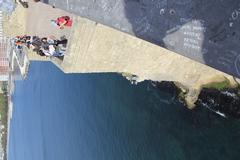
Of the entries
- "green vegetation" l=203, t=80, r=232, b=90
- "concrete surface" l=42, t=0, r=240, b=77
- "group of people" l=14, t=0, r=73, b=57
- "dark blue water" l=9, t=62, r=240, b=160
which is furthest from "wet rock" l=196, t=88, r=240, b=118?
"concrete surface" l=42, t=0, r=240, b=77

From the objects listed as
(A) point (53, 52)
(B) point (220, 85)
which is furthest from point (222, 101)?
(A) point (53, 52)

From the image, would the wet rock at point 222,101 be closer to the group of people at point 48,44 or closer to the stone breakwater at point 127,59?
the stone breakwater at point 127,59

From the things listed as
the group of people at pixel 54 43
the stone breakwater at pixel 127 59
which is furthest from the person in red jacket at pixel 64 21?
the stone breakwater at pixel 127 59

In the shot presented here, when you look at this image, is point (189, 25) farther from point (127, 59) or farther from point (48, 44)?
point (48, 44)

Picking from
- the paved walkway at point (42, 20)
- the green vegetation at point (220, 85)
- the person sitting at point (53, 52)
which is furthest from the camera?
the paved walkway at point (42, 20)

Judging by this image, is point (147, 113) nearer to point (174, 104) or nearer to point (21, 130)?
point (174, 104)

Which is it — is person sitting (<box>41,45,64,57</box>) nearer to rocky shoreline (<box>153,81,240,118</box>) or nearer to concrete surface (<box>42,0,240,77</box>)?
rocky shoreline (<box>153,81,240,118</box>)

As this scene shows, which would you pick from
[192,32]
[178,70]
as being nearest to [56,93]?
[178,70]

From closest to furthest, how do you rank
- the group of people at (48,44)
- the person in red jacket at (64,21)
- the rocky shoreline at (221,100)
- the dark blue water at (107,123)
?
the rocky shoreline at (221,100) → the person in red jacket at (64,21) → the group of people at (48,44) → the dark blue water at (107,123)
